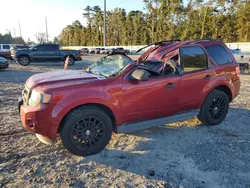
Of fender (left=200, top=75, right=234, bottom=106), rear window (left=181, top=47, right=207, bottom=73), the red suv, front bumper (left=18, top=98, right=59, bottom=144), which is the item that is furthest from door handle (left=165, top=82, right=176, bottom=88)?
front bumper (left=18, top=98, right=59, bottom=144)

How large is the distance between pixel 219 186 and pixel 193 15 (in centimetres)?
3833

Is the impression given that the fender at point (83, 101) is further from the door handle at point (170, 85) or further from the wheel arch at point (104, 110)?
the door handle at point (170, 85)

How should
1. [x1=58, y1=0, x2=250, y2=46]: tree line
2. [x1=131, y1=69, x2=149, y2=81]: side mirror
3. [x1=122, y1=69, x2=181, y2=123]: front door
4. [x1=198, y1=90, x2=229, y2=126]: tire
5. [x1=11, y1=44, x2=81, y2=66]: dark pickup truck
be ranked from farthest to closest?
[x1=58, y1=0, x2=250, y2=46]: tree line → [x1=11, y1=44, x2=81, y2=66]: dark pickup truck → [x1=198, y1=90, x2=229, y2=126]: tire → [x1=122, y1=69, x2=181, y2=123]: front door → [x1=131, y1=69, x2=149, y2=81]: side mirror

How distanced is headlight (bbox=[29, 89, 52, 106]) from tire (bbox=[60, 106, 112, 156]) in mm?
406

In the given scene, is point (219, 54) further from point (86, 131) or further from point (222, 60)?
point (86, 131)

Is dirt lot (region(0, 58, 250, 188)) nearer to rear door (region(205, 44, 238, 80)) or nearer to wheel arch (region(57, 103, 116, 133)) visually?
wheel arch (region(57, 103, 116, 133))

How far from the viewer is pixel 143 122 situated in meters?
3.82

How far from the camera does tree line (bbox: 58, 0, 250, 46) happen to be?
1276 inches

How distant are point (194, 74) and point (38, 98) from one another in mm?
2922

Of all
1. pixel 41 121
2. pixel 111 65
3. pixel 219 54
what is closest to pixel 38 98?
pixel 41 121

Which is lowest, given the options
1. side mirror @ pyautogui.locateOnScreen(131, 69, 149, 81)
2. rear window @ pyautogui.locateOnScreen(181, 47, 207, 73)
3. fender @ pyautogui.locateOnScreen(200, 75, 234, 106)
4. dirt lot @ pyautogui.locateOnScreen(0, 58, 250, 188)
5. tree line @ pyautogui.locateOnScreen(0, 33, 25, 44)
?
dirt lot @ pyautogui.locateOnScreen(0, 58, 250, 188)

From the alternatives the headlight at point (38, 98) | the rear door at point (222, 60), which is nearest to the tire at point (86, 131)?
the headlight at point (38, 98)

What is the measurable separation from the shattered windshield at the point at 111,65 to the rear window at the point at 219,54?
184 cm

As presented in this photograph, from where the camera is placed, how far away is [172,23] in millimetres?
42125
